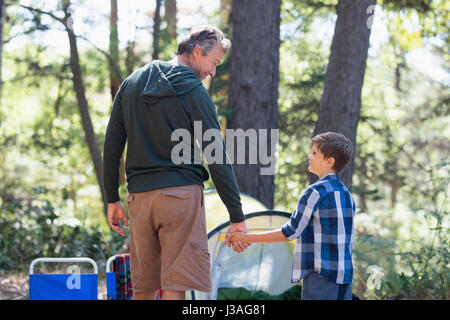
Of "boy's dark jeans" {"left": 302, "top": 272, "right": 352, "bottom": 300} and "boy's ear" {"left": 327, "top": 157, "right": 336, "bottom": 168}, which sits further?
"boy's ear" {"left": 327, "top": 157, "right": 336, "bottom": 168}

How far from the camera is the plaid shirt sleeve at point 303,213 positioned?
3.03m

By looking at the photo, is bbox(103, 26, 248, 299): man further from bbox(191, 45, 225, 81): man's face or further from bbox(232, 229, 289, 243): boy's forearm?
bbox(232, 229, 289, 243): boy's forearm

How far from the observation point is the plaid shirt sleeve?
303cm

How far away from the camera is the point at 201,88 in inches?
113

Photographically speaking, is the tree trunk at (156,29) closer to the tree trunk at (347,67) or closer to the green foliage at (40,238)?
the green foliage at (40,238)

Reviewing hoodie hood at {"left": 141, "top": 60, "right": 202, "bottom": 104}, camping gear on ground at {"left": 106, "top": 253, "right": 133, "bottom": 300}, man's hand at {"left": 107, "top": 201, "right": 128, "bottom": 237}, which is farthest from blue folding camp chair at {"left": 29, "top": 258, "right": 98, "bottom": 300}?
hoodie hood at {"left": 141, "top": 60, "right": 202, "bottom": 104}

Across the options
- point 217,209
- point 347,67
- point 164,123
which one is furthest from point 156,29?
point 164,123

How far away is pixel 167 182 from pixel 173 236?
256 mm

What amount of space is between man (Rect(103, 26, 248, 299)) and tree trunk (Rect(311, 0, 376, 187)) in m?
3.35

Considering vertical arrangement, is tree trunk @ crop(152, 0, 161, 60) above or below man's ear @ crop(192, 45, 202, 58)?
above

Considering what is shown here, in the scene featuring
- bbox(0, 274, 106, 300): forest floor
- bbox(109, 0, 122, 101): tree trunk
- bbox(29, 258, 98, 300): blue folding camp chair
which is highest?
bbox(109, 0, 122, 101): tree trunk
